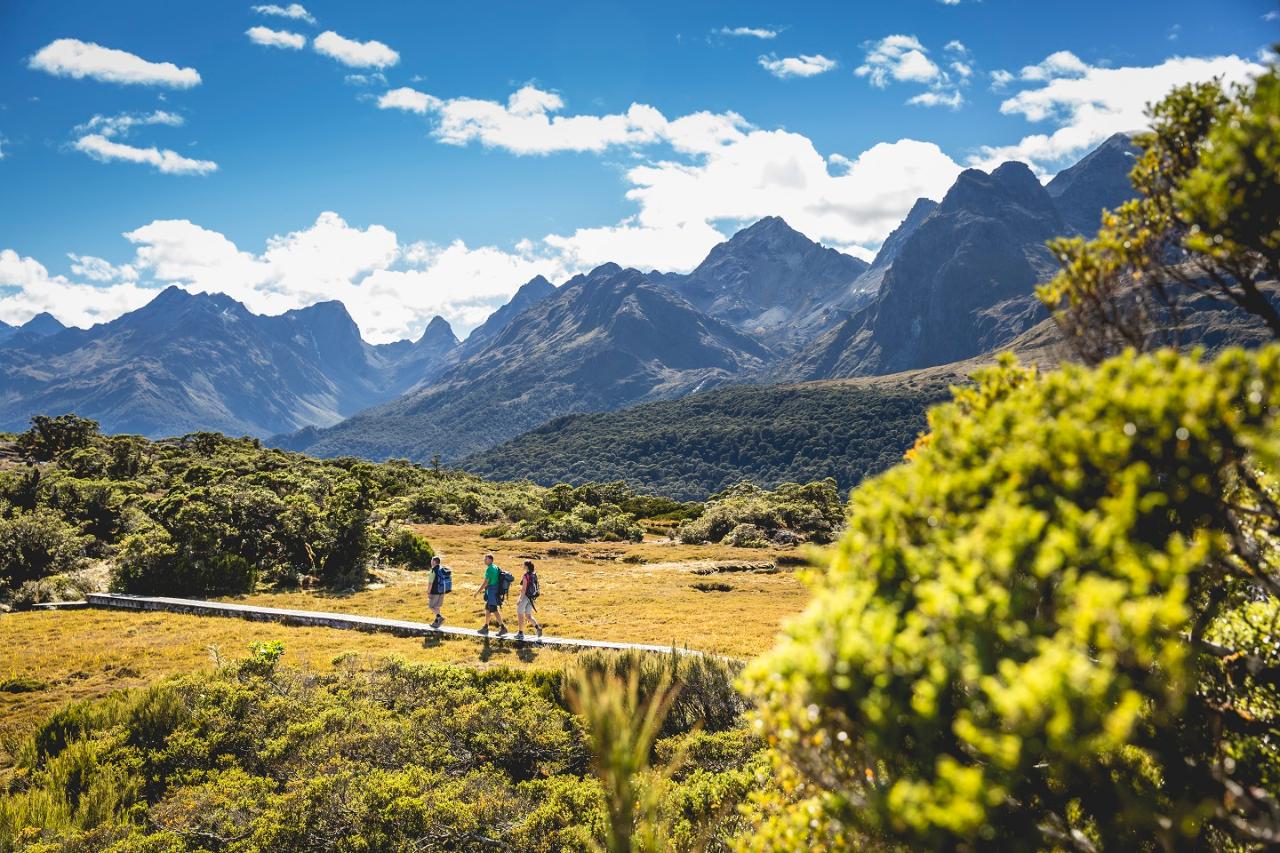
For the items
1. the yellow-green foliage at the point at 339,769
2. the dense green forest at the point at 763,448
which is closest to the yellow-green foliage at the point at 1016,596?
the yellow-green foliage at the point at 339,769

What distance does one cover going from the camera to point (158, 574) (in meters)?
22.4

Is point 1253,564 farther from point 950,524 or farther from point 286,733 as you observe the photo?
point 286,733

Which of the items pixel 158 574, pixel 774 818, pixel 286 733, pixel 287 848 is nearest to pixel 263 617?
pixel 158 574

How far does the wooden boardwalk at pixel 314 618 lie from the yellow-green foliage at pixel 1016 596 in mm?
11918

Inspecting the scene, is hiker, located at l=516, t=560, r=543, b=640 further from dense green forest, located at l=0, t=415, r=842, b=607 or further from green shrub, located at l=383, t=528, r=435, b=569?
green shrub, located at l=383, t=528, r=435, b=569

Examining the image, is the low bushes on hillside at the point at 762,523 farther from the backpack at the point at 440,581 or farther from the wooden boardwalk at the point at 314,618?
the wooden boardwalk at the point at 314,618

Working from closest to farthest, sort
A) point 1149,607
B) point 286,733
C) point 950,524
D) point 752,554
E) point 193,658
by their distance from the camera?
point 1149,607 < point 950,524 < point 286,733 < point 193,658 < point 752,554

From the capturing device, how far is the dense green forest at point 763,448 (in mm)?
153875

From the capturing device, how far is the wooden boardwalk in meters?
16.5

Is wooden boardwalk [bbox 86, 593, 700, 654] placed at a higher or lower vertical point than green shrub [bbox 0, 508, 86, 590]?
lower

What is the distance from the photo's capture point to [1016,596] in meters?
Answer: 2.74

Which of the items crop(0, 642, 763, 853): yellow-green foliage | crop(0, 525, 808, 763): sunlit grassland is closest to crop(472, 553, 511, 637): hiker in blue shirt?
crop(0, 525, 808, 763): sunlit grassland

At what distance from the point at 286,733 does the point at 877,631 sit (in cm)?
1054

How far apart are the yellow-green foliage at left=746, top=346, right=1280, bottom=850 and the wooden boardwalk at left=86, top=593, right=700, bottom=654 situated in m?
11.9
